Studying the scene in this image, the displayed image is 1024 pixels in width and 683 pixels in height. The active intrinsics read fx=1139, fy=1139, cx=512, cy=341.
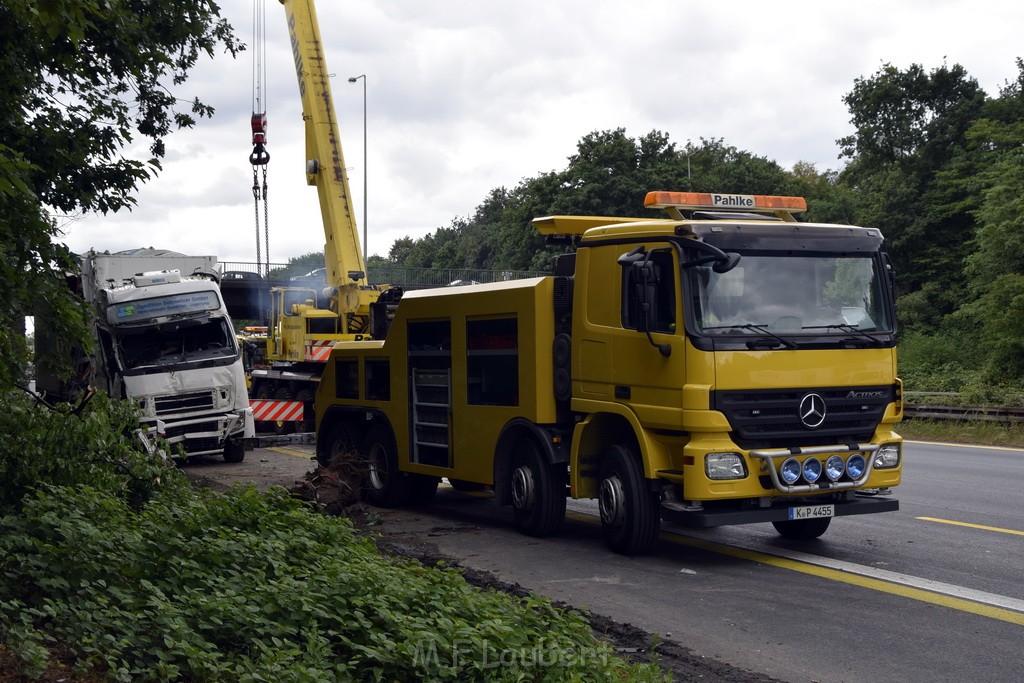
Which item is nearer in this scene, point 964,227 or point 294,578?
point 294,578

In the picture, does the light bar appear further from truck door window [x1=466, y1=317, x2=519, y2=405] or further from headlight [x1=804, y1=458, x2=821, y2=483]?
headlight [x1=804, y1=458, x2=821, y2=483]

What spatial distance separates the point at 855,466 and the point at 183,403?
12968mm

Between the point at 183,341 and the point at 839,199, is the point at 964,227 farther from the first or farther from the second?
the point at 183,341

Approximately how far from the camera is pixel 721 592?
8305 mm

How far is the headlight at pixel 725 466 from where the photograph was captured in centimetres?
868

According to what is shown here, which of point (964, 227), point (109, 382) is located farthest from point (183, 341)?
point (964, 227)

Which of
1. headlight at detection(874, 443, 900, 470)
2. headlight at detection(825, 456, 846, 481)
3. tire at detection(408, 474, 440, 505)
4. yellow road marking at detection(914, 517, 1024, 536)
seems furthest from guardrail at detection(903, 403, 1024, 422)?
headlight at detection(825, 456, 846, 481)

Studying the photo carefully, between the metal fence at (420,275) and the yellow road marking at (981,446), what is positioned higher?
the metal fence at (420,275)

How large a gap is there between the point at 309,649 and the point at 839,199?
46.2 metres

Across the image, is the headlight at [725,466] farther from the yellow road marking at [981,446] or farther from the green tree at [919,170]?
the green tree at [919,170]

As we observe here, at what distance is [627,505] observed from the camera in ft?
30.8

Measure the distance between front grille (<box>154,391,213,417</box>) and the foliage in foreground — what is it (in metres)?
11.3

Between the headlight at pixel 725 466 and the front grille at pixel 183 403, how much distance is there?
12.5 meters

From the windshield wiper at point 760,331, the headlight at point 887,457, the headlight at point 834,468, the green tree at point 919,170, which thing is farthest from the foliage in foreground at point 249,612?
the green tree at point 919,170
